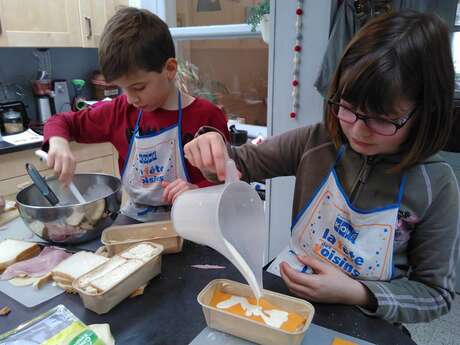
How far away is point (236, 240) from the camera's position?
0.63 metres

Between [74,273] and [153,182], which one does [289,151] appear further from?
[74,273]

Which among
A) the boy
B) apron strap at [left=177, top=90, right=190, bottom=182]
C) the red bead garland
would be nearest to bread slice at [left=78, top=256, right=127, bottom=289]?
the boy

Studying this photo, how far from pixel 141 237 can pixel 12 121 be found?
5.81ft

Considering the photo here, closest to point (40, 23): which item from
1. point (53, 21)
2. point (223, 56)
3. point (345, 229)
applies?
point (53, 21)

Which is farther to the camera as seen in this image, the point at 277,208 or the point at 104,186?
the point at 277,208

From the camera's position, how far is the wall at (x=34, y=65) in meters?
2.36

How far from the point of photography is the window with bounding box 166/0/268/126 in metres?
2.19

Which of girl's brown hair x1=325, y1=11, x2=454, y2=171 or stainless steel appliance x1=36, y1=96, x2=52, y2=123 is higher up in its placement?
girl's brown hair x1=325, y1=11, x2=454, y2=171

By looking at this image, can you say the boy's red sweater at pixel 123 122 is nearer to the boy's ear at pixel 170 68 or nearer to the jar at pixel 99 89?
the boy's ear at pixel 170 68

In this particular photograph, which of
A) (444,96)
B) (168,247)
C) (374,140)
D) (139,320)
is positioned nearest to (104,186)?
(168,247)

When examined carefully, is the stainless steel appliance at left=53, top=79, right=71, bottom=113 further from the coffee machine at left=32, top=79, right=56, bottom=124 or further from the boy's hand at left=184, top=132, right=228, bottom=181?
the boy's hand at left=184, top=132, right=228, bottom=181

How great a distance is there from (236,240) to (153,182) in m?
0.59

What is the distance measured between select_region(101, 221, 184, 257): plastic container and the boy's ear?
1.49 feet

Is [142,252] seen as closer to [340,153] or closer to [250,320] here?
[250,320]
